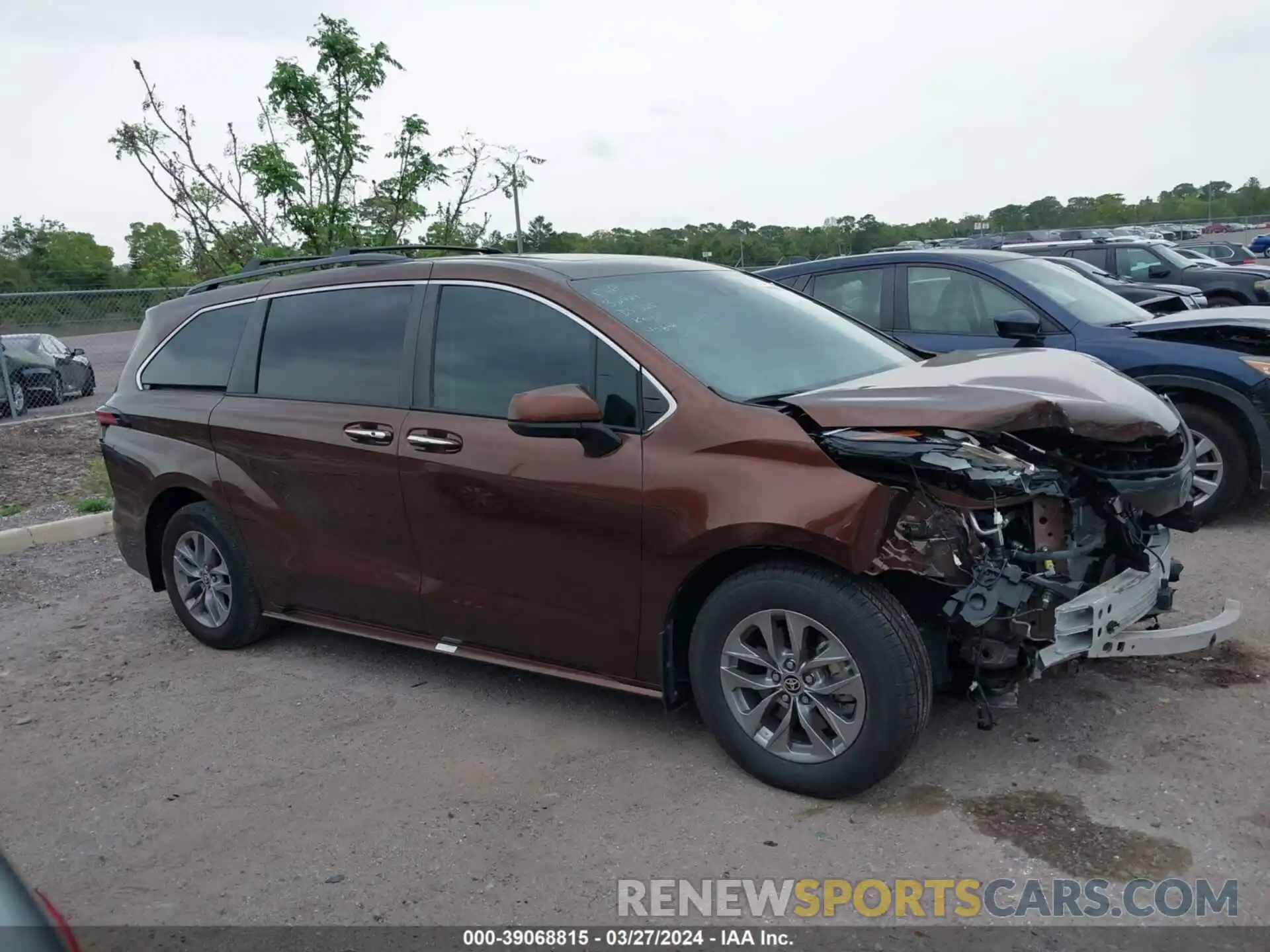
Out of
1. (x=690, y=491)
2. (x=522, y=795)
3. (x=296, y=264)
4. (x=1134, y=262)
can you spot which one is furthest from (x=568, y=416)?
(x=1134, y=262)

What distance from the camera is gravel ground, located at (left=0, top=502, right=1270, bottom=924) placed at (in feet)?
11.1

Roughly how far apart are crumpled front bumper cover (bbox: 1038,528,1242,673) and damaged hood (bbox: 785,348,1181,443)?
51cm

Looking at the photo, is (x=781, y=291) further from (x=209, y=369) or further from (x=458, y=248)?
(x=209, y=369)

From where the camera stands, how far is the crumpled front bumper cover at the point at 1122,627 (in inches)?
141

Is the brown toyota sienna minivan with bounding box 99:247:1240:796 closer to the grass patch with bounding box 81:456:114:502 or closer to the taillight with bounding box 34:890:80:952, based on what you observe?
the taillight with bounding box 34:890:80:952

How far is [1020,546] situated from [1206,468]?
12.2 ft

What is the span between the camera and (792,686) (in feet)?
12.2

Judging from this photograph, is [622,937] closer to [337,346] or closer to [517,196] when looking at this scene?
[337,346]

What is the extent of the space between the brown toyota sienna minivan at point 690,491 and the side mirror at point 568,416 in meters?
0.01

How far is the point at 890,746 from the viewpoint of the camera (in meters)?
3.55

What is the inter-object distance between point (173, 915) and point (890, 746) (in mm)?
2258

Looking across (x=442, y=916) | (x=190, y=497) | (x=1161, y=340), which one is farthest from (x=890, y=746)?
(x=1161, y=340)

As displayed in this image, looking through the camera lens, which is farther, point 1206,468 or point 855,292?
point 855,292

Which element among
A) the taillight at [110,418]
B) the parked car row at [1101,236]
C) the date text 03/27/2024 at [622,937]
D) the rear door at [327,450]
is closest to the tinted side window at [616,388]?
the rear door at [327,450]
